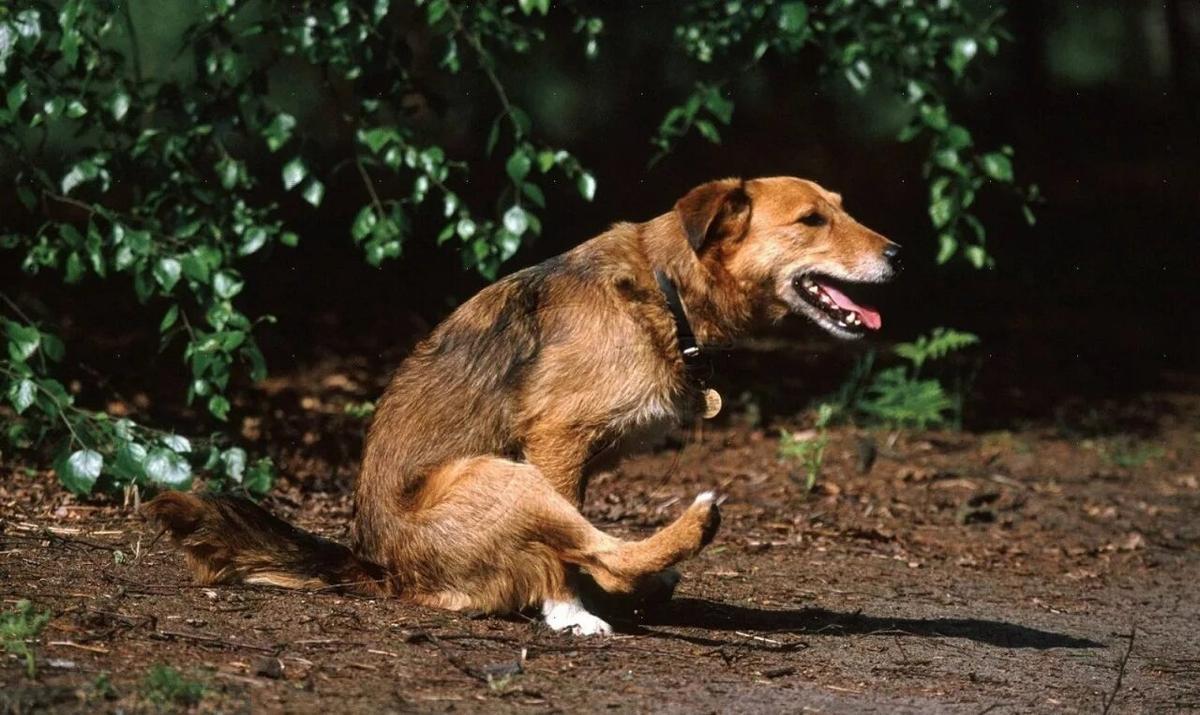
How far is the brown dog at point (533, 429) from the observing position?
5.09 meters

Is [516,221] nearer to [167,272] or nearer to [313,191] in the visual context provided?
[313,191]

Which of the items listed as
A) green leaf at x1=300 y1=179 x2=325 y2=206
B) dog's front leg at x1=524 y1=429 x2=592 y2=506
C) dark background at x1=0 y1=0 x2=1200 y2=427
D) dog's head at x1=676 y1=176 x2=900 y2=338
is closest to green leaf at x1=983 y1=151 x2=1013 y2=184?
dark background at x1=0 y1=0 x2=1200 y2=427

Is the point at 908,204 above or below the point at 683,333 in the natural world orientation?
below

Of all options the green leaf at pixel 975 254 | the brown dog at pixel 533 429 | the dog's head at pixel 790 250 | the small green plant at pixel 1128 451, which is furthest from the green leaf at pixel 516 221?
the small green plant at pixel 1128 451

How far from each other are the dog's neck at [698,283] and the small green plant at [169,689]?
100 inches

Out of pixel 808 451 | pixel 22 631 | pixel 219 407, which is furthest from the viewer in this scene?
pixel 808 451

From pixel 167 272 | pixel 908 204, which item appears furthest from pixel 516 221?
pixel 908 204

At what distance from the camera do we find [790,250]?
609cm

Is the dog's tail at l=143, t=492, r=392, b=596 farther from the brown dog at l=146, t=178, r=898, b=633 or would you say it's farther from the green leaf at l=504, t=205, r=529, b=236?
the green leaf at l=504, t=205, r=529, b=236

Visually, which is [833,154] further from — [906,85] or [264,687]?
[264,687]

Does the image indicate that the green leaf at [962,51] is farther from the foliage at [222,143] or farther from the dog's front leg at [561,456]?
the dog's front leg at [561,456]

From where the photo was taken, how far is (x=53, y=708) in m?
3.77

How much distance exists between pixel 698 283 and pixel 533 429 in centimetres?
98

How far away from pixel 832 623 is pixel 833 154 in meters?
14.0
